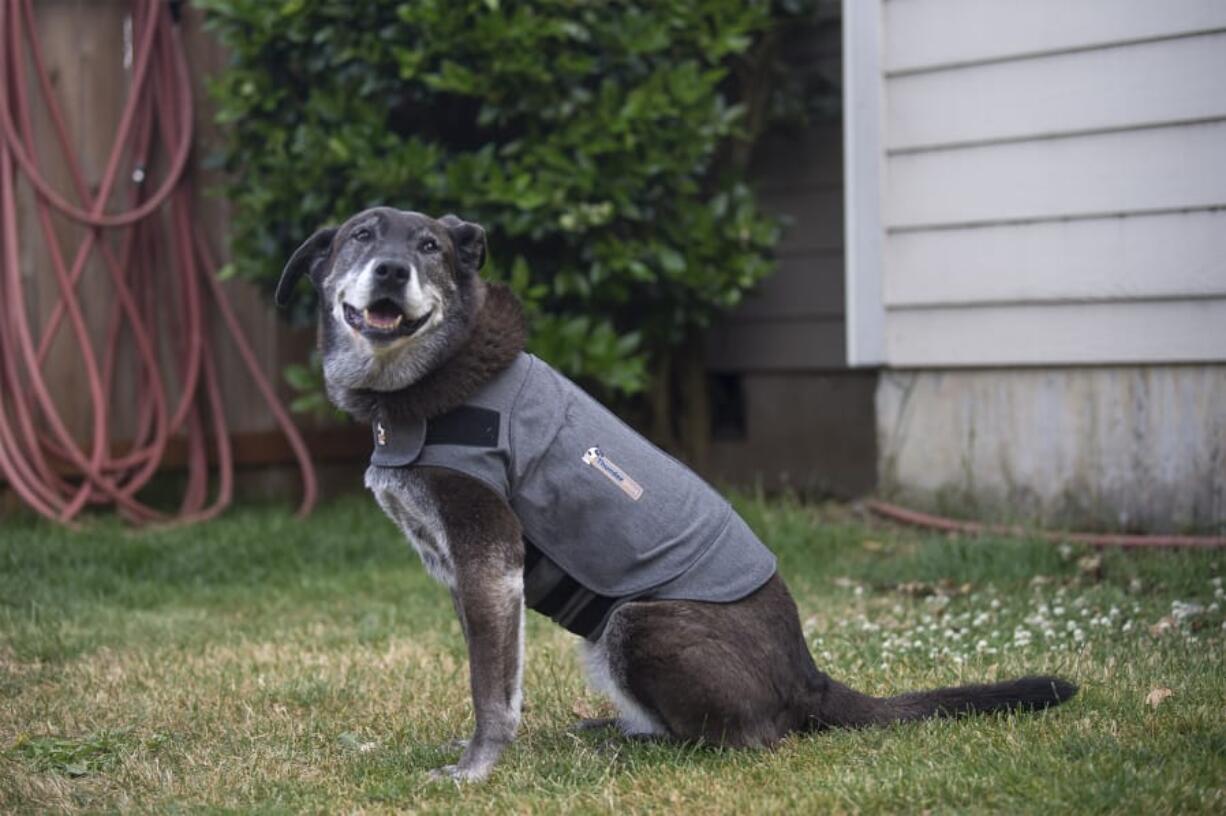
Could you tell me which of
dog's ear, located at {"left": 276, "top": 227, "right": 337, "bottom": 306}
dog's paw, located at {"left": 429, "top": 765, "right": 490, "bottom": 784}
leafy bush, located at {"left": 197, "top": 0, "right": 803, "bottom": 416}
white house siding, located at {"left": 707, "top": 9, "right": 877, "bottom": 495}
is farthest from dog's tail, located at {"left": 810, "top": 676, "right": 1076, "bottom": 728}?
white house siding, located at {"left": 707, "top": 9, "right": 877, "bottom": 495}

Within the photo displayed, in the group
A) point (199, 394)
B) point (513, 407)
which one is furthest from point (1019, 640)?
point (199, 394)

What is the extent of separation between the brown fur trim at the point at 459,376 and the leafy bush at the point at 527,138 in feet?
8.75

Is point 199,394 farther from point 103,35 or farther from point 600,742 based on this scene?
point 600,742

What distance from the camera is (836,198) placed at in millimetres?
7648

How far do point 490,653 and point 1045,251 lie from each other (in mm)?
3671

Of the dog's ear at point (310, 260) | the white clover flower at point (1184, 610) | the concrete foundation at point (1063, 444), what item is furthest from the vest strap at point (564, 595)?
the concrete foundation at point (1063, 444)

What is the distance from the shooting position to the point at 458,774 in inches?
139

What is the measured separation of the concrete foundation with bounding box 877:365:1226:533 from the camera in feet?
19.6

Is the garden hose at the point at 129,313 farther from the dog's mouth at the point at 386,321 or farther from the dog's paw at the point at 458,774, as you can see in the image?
the dog's paw at the point at 458,774

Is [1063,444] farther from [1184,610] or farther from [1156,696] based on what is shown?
[1156,696]

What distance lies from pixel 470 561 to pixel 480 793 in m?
0.53

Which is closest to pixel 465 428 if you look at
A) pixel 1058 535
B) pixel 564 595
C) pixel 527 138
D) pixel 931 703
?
pixel 564 595

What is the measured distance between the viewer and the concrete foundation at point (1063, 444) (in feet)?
19.6

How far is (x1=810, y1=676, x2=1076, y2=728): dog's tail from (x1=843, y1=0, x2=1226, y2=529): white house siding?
2557 millimetres
